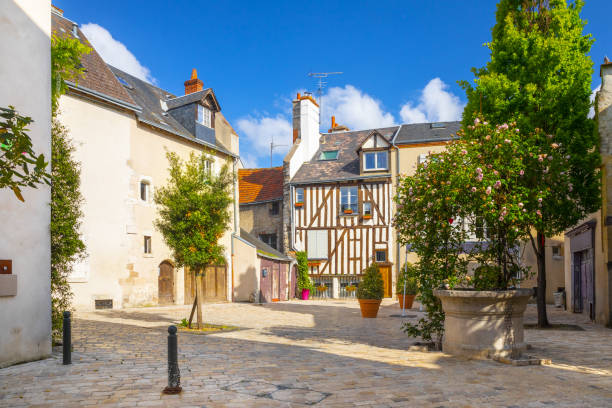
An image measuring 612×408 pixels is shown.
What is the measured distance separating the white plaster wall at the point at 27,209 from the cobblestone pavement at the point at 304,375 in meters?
0.46

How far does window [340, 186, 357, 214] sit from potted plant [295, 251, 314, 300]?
3.25 metres

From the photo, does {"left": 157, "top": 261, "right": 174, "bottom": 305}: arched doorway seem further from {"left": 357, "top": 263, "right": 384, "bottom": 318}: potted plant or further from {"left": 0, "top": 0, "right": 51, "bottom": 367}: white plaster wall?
{"left": 0, "top": 0, "right": 51, "bottom": 367}: white plaster wall

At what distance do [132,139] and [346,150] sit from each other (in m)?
14.7

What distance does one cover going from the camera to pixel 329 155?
3119cm

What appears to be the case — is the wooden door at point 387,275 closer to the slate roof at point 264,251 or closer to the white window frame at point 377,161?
the slate roof at point 264,251

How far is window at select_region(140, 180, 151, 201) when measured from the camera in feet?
64.7

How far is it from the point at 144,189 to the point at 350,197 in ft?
39.7

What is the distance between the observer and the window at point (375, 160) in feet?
93.3

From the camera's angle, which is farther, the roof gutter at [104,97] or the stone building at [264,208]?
the stone building at [264,208]

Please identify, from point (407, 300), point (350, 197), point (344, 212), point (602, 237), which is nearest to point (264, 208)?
point (344, 212)

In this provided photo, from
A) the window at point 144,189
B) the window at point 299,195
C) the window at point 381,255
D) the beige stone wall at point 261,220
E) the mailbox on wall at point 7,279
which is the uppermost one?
the window at point 299,195

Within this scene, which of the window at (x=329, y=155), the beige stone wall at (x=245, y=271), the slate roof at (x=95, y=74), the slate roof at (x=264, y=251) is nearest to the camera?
the slate roof at (x=95, y=74)

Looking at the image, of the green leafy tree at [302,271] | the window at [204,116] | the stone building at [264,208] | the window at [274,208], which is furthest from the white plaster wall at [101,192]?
the window at [274,208]

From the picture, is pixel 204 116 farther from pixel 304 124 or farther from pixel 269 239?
pixel 269 239
